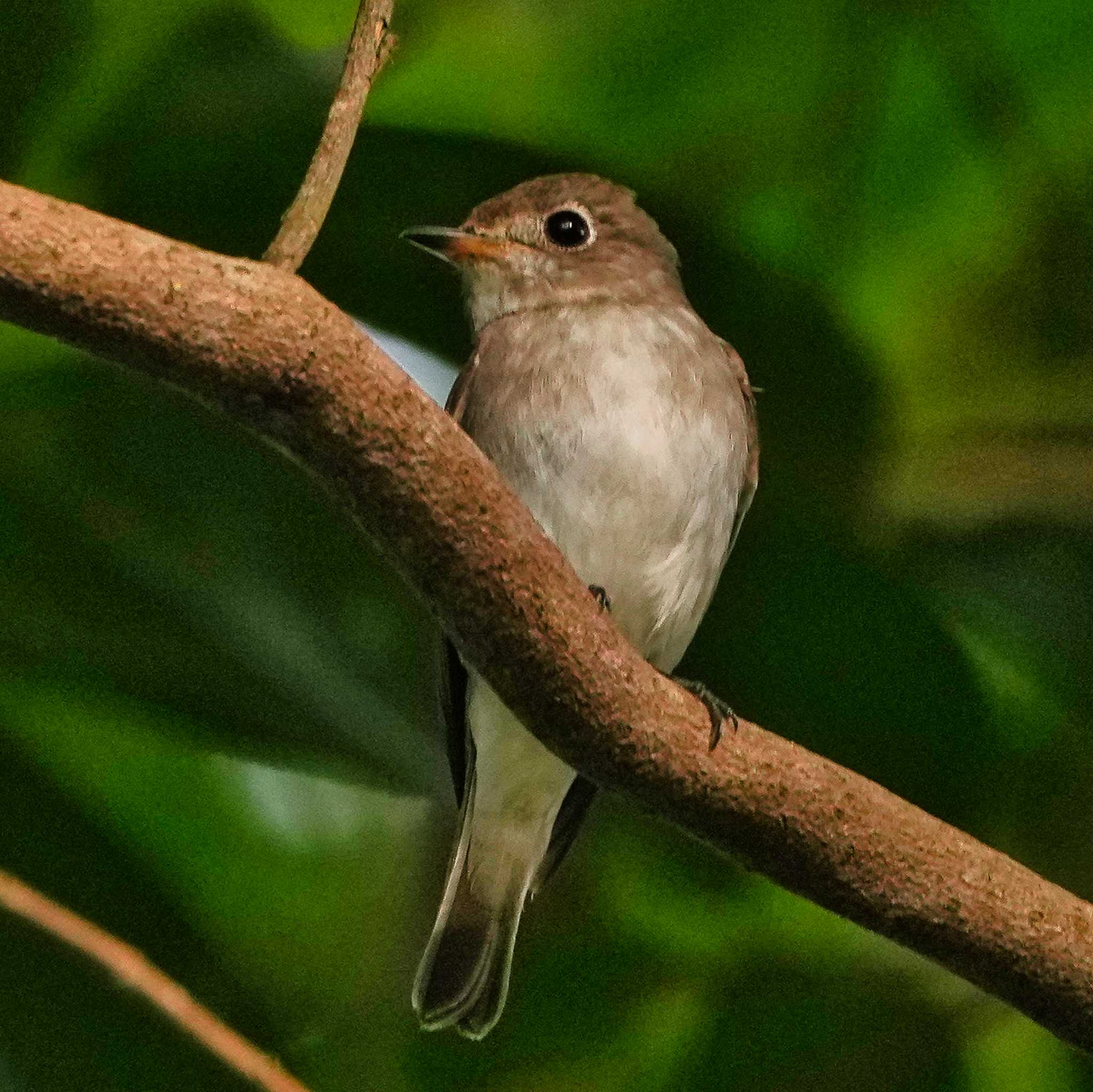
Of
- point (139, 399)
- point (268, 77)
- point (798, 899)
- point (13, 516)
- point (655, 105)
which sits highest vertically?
point (655, 105)

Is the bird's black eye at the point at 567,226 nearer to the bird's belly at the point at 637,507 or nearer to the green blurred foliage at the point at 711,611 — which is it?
the green blurred foliage at the point at 711,611

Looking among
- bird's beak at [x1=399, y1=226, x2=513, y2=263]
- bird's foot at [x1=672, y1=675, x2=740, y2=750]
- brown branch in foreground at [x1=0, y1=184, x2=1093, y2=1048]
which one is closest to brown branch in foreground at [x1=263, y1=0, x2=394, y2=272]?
brown branch in foreground at [x1=0, y1=184, x2=1093, y2=1048]

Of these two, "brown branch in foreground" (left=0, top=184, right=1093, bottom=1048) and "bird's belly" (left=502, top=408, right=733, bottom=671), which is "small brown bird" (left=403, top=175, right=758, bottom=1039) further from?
"brown branch in foreground" (left=0, top=184, right=1093, bottom=1048)

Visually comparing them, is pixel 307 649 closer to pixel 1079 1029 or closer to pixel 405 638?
pixel 405 638

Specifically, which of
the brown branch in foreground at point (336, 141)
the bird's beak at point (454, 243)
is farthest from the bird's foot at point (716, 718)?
the bird's beak at point (454, 243)

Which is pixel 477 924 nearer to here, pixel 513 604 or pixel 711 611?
pixel 711 611

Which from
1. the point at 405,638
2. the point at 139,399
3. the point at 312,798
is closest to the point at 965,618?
the point at 405,638
